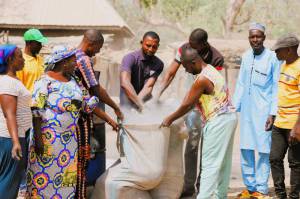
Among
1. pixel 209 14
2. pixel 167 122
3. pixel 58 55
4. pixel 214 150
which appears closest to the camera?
pixel 58 55

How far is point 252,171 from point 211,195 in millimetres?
1282

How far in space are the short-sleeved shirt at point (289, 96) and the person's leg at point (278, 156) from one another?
10cm

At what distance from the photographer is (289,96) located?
4.83 metres

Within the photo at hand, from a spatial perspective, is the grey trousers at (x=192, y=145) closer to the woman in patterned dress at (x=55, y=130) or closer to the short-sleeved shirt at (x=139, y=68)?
the short-sleeved shirt at (x=139, y=68)

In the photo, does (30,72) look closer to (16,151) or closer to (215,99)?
(16,151)

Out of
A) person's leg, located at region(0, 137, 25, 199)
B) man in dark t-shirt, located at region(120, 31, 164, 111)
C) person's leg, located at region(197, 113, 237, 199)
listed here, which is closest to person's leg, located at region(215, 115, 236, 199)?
person's leg, located at region(197, 113, 237, 199)

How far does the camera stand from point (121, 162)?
15.0ft

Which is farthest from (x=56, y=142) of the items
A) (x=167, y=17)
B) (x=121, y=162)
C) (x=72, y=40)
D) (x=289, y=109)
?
(x=167, y=17)

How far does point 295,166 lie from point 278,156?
21cm

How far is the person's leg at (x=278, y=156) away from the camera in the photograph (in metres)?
4.91

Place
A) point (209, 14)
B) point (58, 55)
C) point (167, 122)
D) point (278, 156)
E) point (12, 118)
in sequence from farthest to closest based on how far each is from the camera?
point (209, 14)
point (278, 156)
point (167, 122)
point (58, 55)
point (12, 118)

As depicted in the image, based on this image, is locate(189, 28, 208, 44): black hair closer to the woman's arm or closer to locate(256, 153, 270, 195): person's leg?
locate(256, 153, 270, 195): person's leg

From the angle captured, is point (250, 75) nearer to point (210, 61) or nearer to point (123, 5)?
point (210, 61)

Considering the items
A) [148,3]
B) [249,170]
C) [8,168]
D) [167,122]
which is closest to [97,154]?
[167,122]
